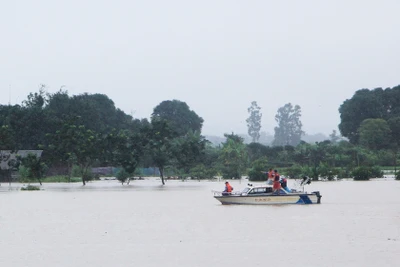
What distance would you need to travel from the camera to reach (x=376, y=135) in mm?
133250

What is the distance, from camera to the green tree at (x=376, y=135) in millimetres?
133375

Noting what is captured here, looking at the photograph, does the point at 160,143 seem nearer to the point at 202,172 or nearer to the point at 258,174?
the point at 258,174

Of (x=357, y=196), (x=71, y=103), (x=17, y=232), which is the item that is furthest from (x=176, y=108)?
(x=17, y=232)

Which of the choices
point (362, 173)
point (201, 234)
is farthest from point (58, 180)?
point (201, 234)

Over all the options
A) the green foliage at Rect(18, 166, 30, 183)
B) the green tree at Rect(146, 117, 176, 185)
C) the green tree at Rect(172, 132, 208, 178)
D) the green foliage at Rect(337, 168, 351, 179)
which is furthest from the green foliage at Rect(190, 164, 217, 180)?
the green foliage at Rect(18, 166, 30, 183)

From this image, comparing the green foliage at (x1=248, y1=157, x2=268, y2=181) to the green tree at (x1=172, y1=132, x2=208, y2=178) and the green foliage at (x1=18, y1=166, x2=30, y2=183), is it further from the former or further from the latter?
the green foliage at (x1=18, y1=166, x2=30, y2=183)

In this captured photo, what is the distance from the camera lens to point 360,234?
98.3ft

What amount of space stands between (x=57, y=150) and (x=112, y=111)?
2631 inches

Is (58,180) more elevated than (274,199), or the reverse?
(58,180)

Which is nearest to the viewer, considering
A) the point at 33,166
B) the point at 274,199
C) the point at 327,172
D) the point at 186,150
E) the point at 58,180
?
the point at 274,199

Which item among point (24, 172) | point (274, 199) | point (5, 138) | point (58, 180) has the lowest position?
point (274, 199)

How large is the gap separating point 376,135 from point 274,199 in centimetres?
9199

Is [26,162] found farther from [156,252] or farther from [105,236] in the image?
[156,252]

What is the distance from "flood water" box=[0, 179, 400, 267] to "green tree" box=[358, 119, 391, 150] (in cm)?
8442
